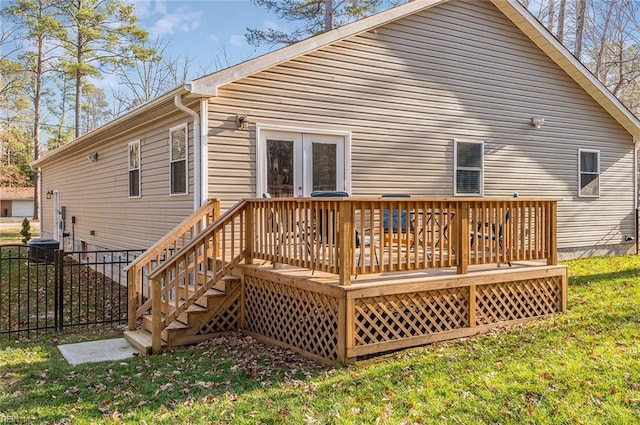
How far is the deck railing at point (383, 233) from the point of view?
519cm

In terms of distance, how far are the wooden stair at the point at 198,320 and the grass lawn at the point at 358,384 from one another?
0.20 m

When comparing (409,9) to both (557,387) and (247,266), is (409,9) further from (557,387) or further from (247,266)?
(557,387)

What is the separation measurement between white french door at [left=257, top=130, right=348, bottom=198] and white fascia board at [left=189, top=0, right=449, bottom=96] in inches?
39.4

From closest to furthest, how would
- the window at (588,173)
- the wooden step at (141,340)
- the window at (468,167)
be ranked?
the wooden step at (141,340), the window at (468,167), the window at (588,173)

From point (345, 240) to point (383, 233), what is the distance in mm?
1201

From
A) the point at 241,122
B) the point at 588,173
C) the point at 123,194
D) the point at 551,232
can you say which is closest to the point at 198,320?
the point at 241,122

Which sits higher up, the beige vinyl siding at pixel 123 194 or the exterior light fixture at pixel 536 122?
the exterior light fixture at pixel 536 122

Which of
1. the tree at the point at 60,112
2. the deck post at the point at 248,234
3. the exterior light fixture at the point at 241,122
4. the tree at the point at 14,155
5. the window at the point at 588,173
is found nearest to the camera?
the deck post at the point at 248,234

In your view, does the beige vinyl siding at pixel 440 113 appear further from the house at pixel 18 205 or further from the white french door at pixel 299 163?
the house at pixel 18 205

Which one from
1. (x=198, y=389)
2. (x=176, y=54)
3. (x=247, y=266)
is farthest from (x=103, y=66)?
(x=198, y=389)

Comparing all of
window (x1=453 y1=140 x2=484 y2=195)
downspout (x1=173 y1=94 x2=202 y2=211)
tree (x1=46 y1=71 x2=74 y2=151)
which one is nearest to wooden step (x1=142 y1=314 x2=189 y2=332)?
downspout (x1=173 y1=94 x2=202 y2=211)

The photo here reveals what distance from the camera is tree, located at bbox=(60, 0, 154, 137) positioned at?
83.2 ft

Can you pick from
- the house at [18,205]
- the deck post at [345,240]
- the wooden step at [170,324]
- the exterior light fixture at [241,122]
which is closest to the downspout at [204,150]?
the exterior light fixture at [241,122]

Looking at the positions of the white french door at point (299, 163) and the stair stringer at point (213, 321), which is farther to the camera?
the white french door at point (299, 163)
